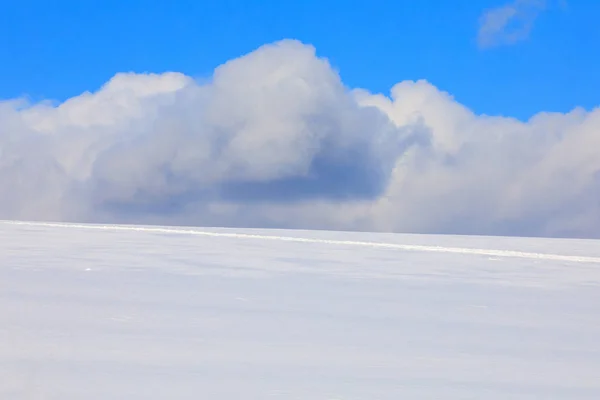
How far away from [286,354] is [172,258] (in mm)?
8160

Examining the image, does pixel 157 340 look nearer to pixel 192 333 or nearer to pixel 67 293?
pixel 192 333

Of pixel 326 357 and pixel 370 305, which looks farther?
pixel 370 305

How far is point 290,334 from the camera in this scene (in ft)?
16.8

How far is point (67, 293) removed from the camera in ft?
23.0

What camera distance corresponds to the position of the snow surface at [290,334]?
12.3 feet

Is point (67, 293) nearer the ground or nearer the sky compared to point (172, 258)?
nearer the ground

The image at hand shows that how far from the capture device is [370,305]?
6.80 metres

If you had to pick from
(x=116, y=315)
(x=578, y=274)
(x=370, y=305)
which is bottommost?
(x=116, y=315)

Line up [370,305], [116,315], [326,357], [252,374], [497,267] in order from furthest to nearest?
[497,267], [370,305], [116,315], [326,357], [252,374]

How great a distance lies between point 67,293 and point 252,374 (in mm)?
3853

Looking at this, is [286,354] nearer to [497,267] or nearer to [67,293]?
[67,293]

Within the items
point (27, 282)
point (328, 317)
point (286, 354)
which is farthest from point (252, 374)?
point (27, 282)

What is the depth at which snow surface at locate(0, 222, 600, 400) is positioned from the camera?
3738 millimetres

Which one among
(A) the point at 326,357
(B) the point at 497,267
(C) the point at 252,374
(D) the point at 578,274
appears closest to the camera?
(C) the point at 252,374
